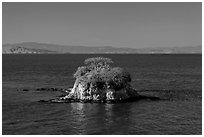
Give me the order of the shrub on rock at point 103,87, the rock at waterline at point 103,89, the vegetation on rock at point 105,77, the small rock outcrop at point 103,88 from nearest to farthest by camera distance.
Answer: the rock at waterline at point 103,89 < the small rock outcrop at point 103,88 < the shrub on rock at point 103,87 < the vegetation on rock at point 105,77

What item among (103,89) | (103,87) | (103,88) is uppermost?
(103,87)

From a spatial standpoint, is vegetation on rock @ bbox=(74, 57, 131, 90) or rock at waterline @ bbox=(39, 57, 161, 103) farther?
vegetation on rock @ bbox=(74, 57, 131, 90)

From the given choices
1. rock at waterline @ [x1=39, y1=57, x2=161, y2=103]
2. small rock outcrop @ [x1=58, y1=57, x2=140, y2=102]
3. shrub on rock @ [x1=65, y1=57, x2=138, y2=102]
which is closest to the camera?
rock at waterline @ [x1=39, y1=57, x2=161, y2=103]

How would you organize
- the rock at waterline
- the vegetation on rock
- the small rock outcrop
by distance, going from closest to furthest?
the rock at waterline, the small rock outcrop, the vegetation on rock

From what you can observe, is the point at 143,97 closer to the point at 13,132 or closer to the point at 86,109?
the point at 86,109

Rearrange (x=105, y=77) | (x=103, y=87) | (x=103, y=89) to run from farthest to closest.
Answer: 1. (x=105, y=77)
2. (x=103, y=87)
3. (x=103, y=89)

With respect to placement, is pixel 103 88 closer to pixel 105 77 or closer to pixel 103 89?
pixel 103 89

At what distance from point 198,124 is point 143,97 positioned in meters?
25.1

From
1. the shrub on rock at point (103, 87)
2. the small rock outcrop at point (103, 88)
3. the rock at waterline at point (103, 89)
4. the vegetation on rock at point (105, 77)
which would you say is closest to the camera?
the rock at waterline at point (103, 89)

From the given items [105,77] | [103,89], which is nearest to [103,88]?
[103,89]

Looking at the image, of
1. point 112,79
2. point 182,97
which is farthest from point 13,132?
point 182,97

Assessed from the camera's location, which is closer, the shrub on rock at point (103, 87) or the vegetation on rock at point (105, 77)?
the shrub on rock at point (103, 87)

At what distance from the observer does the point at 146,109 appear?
70.8 meters

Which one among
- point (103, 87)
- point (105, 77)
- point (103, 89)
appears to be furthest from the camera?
point (105, 77)
